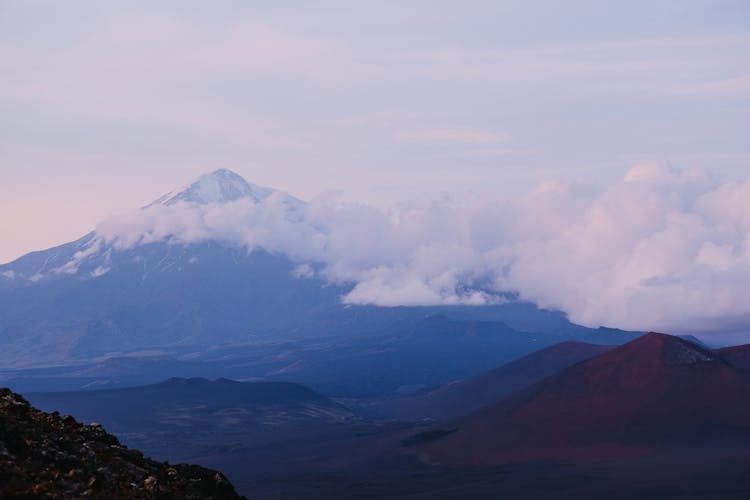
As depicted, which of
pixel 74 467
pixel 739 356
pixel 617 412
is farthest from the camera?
pixel 739 356

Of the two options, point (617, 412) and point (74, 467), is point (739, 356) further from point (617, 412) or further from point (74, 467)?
point (74, 467)

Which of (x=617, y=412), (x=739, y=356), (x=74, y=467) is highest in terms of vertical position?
(x=739, y=356)

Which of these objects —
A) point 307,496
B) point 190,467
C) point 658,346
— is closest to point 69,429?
point 190,467

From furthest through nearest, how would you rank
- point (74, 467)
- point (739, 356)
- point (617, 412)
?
point (739, 356), point (617, 412), point (74, 467)

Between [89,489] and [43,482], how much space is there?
143 centimetres

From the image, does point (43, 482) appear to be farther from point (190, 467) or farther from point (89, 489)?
point (190, 467)

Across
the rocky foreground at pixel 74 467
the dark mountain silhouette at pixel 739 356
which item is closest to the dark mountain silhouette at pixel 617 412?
the dark mountain silhouette at pixel 739 356

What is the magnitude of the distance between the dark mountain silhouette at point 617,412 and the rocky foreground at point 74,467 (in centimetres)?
11859

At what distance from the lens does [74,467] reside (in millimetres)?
31094

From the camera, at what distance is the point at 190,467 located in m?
36.5

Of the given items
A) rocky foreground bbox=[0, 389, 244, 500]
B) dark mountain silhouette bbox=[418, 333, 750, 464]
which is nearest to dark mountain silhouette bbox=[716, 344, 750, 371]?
dark mountain silhouette bbox=[418, 333, 750, 464]

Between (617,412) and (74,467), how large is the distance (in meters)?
144

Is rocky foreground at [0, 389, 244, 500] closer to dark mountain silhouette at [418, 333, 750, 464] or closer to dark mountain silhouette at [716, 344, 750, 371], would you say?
dark mountain silhouette at [418, 333, 750, 464]

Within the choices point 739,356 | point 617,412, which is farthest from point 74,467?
point 739,356
